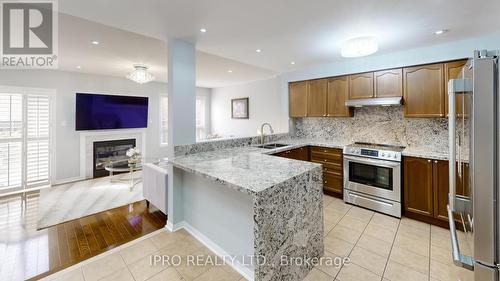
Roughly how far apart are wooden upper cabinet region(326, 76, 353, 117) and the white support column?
2.51 metres

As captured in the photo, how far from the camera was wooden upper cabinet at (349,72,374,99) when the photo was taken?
11.1 ft

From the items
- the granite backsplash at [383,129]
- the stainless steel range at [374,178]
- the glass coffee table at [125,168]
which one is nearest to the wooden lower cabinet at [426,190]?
the stainless steel range at [374,178]

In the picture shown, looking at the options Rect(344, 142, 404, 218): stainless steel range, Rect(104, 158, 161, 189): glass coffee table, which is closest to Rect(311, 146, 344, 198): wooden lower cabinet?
Rect(344, 142, 404, 218): stainless steel range

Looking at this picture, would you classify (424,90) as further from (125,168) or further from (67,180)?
(67,180)

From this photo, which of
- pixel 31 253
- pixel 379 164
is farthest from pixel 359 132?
pixel 31 253

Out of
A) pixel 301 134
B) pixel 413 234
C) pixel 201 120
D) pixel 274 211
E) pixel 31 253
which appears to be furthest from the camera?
pixel 201 120

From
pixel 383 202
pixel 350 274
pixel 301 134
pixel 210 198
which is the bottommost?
pixel 350 274

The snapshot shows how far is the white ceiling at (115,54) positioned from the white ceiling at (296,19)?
51 centimetres

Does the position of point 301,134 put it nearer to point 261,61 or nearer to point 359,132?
point 359,132

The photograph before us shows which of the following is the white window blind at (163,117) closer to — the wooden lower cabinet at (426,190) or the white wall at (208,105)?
the white wall at (208,105)

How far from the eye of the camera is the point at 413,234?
2510 millimetres

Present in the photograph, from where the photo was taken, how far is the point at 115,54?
347cm

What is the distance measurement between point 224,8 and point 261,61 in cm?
191

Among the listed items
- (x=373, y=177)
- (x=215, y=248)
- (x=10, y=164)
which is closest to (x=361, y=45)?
(x=373, y=177)
